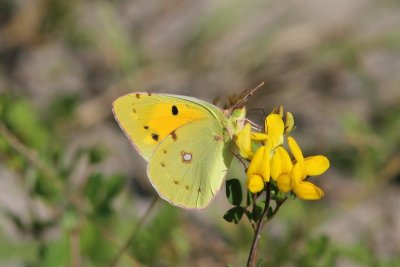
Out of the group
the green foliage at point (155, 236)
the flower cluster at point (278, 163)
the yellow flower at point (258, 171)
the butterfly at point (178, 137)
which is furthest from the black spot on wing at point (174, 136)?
the green foliage at point (155, 236)

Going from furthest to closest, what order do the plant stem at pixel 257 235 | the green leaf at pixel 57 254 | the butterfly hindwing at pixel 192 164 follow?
the green leaf at pixel 57 254 → the butterfly hindwing at pixel 192 164 → the plant stem at pixel 257 235

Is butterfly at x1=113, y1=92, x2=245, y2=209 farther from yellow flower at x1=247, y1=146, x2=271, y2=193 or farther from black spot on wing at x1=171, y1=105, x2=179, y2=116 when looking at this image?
yellow flower at x1=247, y1=146, x2=271, y2=193

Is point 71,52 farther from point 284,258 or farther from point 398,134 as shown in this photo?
point 284,258

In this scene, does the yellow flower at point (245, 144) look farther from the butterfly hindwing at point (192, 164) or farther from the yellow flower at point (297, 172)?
the butterfly hindwing at point (192, 164)

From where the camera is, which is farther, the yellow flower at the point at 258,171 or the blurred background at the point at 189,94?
the blurred background at the point at 189,94

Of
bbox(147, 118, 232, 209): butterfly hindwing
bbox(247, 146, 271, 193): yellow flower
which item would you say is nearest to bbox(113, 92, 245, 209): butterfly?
bbox(147, 118, 232, 209): butterfly hindwing

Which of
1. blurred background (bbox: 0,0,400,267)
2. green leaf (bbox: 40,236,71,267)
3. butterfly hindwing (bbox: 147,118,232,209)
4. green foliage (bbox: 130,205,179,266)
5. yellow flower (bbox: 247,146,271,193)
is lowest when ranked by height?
blurred background (bbox: 0,0,400,267)

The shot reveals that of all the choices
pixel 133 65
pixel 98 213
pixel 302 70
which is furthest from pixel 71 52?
pixel 98 213
